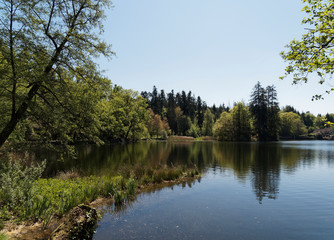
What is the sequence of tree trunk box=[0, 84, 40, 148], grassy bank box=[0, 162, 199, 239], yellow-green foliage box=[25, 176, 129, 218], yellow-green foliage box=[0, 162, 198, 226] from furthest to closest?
tree trunk box=[0, 84, 40, 148] < yellow-green foliage box=[25, 176, 129, 218] < yellow-green foliage box=[0, 162, 198, 226] < grassy bank box=[0, 162, 199, 239]

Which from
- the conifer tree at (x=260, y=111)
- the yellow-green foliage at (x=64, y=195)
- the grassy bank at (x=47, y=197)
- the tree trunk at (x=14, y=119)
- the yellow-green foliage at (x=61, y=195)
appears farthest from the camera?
the conifer tree at (x=260, y=111)

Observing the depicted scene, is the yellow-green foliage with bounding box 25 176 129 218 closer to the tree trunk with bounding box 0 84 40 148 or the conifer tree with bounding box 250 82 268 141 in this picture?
the tree trunk with bounding box 0 84 40 148

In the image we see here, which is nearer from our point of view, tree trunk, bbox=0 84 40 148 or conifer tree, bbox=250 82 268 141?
tree trunk, bbox=0 84 40 148

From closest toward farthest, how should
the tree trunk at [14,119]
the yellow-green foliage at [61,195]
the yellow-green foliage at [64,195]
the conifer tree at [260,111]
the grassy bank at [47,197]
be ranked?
the grassy bank at [47,197], the yellow-green foliage at [61,195], the yellow-green foliage at [64,195], the tree trunk at [14,119], the conifer tree at [260,111]

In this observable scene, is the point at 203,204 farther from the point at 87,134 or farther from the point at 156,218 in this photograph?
the point at 87,134

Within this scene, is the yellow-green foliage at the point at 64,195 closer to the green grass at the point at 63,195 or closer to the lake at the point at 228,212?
the green grass at the point at 63,195

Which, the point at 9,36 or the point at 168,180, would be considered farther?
the point at 168,180

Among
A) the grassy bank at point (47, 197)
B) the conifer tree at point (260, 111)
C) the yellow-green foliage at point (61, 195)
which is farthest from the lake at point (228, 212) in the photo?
the conifer tree at point (260, 111)

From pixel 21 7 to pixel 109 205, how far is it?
10128 millimetres

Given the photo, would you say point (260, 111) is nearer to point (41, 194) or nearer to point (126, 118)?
point (126, 118)

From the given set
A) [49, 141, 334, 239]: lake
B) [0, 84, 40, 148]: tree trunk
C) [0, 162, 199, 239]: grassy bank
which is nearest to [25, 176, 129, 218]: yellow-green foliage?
[0, 162, 199, 239]: grassy bank

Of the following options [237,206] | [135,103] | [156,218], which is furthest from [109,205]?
[135,103]

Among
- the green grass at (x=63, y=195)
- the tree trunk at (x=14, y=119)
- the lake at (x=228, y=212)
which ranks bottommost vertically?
the lake at (x=228, y=212)

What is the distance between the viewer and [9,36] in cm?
809
